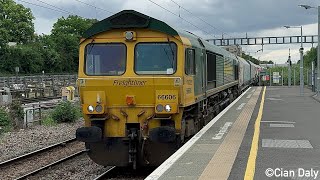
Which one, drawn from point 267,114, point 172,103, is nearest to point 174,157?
point 172,103

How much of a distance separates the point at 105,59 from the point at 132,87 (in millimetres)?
977

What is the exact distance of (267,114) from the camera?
18.7 m

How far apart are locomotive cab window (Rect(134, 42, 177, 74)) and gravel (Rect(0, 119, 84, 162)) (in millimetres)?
5720

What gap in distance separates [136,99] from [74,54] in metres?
85.1

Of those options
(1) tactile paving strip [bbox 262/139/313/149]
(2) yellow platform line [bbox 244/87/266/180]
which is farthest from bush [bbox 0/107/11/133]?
(1) tactile paving strip [bbox 262/139/313/149]

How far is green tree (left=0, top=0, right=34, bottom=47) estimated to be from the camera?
271 ft

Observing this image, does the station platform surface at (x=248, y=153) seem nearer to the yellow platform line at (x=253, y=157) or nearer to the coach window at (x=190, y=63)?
the yellow platform line at (x=253, y=157)

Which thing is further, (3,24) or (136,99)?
(3,24)

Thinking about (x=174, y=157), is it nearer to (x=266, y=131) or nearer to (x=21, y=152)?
(x=266, y=131)

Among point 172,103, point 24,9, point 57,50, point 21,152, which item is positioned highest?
point 24,9

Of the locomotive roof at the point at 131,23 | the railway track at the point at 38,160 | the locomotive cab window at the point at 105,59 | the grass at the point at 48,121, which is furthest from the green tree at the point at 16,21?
the locomotive roof at the point at 131,23

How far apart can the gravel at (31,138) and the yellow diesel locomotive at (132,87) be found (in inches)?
183

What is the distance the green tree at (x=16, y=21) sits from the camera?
271 ft

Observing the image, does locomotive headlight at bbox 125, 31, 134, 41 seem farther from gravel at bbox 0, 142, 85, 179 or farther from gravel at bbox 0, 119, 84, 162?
gravel at bbox 0, 119, 84, 162
